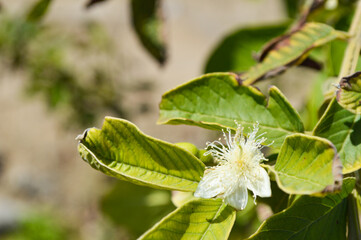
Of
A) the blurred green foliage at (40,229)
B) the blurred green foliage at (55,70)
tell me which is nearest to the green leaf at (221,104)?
the blurred green foliage at (55,70)

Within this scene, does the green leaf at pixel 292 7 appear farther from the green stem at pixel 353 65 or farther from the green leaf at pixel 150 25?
the green stem at pixel 353 65

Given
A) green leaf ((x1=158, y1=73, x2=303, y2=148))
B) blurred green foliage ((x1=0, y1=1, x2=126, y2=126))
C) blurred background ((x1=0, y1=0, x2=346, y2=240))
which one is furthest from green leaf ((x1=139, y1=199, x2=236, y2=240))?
blurred green foliage ((x1=0, y1=1, x2=126, y2=126))

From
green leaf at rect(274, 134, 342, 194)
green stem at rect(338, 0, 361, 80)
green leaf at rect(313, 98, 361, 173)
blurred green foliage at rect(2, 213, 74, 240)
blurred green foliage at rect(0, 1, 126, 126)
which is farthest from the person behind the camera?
blurred green foliage at rect(2, 213, 74, 240)

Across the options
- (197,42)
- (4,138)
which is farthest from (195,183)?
(197,42)

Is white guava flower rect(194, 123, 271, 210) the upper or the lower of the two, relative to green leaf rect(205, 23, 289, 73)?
lower

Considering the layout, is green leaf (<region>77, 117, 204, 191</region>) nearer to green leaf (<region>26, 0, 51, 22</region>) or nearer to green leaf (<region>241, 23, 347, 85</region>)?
green leaf (<region>241, 23, 347, 85</region>)

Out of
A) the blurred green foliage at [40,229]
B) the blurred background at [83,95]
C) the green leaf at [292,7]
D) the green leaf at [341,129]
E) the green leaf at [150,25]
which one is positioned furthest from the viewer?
the blurred green foliage at [40,229]
